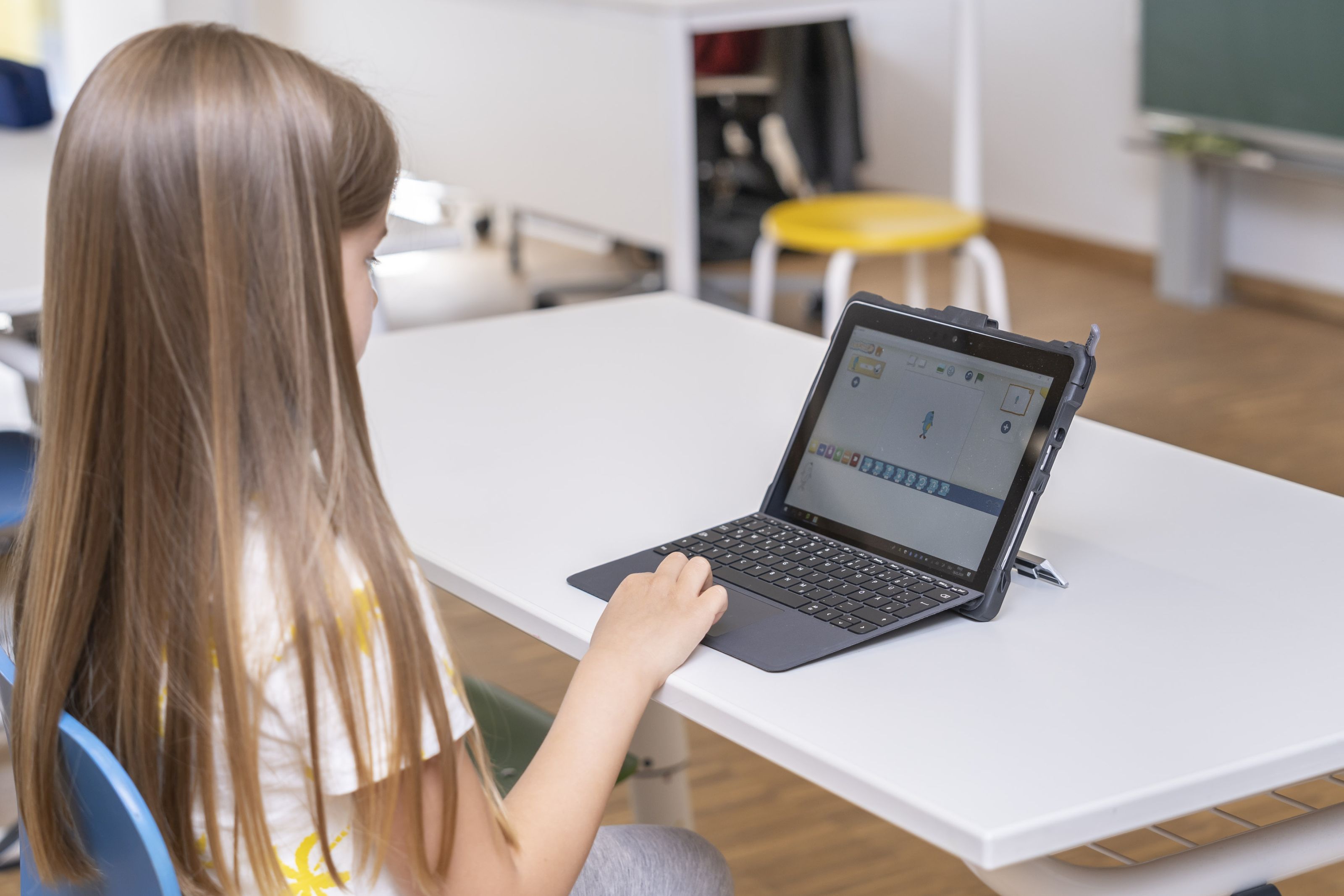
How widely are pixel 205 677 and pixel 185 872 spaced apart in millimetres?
117

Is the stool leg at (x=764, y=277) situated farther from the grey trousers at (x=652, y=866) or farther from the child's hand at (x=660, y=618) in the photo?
the child's hand at (x=660, y=618)

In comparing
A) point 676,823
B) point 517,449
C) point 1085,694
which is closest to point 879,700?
point 1085,694

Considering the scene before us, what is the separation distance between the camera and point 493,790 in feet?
2.54

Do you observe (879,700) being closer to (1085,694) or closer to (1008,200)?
(1085,694)

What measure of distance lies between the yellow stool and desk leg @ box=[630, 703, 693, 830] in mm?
1647

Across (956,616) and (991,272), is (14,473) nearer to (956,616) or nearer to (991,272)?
(956,616)

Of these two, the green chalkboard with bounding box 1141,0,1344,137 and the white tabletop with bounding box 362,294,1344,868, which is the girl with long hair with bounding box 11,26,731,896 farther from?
the green chalkboard with bounding box 1141,0,1344,137

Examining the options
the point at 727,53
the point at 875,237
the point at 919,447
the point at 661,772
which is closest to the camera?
the point at 919,447

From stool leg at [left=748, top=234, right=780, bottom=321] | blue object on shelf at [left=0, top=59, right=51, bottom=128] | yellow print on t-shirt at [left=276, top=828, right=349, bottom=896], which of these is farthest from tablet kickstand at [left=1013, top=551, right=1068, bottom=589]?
blue object on shelf at [left=0, top=59, right=51, bottom=128]

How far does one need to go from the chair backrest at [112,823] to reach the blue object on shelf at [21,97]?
7.74 feet

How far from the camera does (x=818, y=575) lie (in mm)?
913

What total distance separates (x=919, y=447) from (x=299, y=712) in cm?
43

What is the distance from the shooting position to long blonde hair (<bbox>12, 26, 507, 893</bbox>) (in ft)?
2.18

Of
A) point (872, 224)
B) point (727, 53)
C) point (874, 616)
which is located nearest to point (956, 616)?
point (874, 616)
